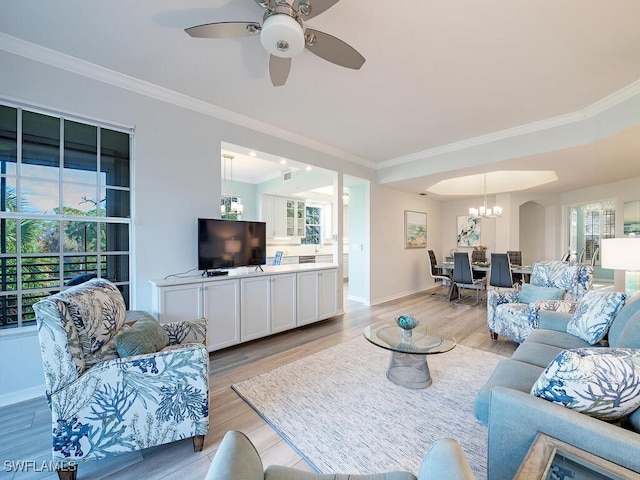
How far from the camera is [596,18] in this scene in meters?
1.85

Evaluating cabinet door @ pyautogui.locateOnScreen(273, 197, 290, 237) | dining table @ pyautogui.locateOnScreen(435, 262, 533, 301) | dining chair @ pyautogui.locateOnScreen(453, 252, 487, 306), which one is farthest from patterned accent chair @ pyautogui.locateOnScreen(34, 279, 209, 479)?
dining table @ pyautogui.locateOnScreen(435, 262, 533, 301)

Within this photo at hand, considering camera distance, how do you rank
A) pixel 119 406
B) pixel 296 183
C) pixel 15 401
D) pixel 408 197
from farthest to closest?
1. pixel 408 197
2. pixel 296 183
3. pixel 15 401
4. pixel 119 406

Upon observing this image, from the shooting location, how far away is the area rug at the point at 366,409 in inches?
63.6

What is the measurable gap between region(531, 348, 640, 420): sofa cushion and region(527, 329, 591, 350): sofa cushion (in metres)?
1.22

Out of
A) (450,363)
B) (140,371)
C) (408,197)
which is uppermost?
(408,197)

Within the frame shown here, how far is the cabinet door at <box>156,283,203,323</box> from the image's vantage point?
2.61 meters

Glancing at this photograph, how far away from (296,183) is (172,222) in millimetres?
3336

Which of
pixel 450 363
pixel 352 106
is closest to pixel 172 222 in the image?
pixel 352 106

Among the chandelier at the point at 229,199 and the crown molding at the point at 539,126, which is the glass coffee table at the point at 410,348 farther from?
the chandelier at the point at 229,199

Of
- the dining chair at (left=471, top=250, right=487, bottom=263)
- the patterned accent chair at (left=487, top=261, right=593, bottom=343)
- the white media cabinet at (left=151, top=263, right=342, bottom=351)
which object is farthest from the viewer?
the dining chair at (left=471, top=250, right=487, bottom=263)

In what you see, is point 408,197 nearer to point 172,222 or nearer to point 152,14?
point 172,222

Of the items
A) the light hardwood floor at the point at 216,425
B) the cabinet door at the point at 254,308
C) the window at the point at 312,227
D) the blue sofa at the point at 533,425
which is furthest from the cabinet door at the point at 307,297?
the window at the point at 312,227

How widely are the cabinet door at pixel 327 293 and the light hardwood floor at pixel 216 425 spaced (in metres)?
0.44

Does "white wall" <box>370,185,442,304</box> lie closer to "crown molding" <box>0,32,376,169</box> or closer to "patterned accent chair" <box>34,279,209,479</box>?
"crown molding" <box>0,32,376,169</box>
